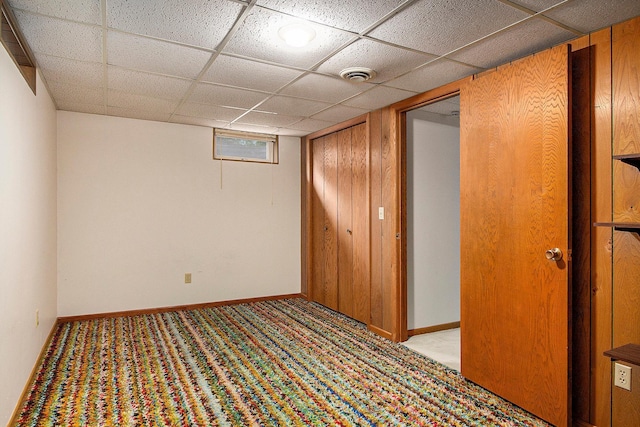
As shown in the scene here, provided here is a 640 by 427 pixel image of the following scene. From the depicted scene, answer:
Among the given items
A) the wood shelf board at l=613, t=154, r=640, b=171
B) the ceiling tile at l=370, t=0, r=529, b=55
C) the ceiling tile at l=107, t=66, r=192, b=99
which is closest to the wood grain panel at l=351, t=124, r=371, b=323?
the ceiling tile at l=370, t=0, r=529, b=55

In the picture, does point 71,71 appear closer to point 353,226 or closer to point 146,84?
point 146,84

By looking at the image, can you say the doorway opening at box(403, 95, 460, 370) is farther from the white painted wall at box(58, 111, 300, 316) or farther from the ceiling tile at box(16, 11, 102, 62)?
the ceiling tile at box(16, 11, 102, 62)

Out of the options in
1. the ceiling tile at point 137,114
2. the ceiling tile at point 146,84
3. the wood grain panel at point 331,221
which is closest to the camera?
the ceiling tile at point 146,84

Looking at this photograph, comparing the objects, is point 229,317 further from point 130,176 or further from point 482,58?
point 482,58

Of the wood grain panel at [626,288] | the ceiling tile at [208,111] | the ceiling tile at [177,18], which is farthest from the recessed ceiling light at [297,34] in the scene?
the wood grain panel at [626,288]

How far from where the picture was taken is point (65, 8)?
73.3 inches

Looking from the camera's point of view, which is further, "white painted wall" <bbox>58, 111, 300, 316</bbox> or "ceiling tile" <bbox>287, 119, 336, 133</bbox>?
"ceiling tile" <bbox>287, 119, 336, 133</bbox>

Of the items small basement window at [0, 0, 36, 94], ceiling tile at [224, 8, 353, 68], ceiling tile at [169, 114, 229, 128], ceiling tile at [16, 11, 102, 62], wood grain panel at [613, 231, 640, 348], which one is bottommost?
wood grain panel at [613, 231, 640, 348]

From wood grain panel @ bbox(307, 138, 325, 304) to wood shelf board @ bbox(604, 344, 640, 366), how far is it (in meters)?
3.31

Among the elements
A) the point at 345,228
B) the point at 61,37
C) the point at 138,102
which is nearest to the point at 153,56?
the point at 61,37

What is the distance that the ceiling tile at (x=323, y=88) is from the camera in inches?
114

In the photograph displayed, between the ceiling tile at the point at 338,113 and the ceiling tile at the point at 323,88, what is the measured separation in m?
0.29

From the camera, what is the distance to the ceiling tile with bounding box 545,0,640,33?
5.78 feet

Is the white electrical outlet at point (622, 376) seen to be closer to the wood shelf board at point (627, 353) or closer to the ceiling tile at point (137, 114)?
the wood shelf board at point (627, 353)
